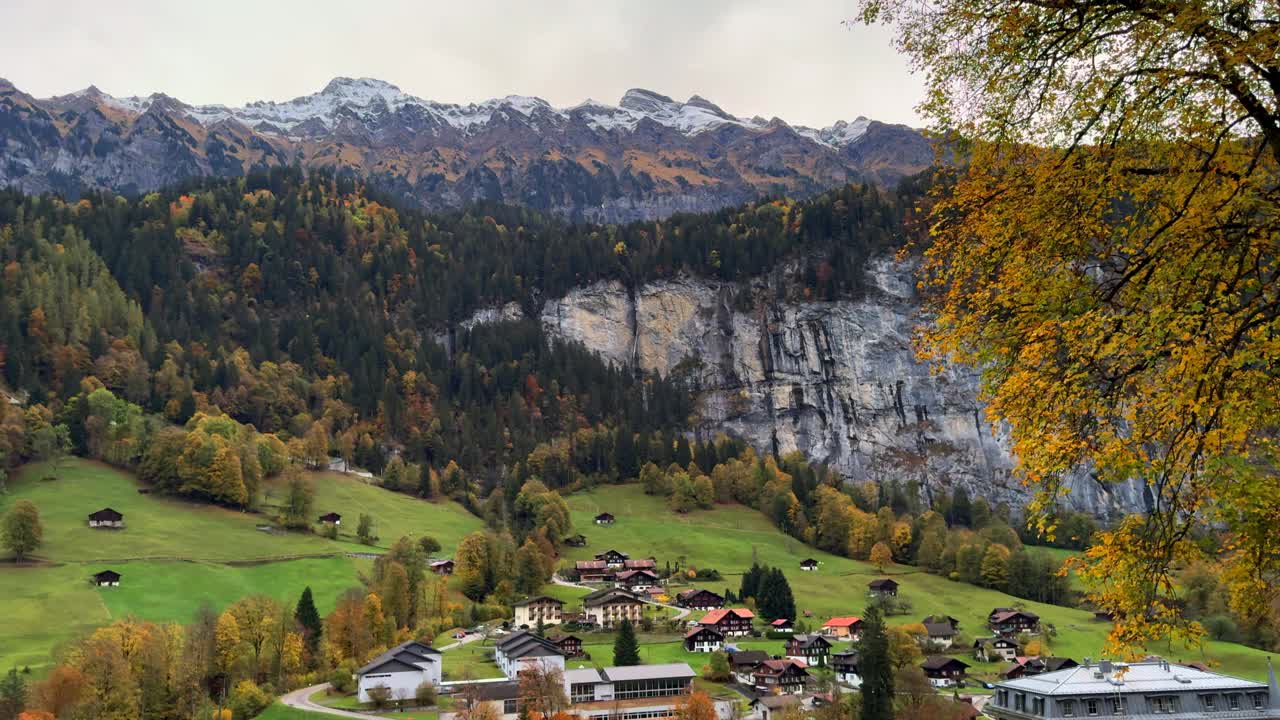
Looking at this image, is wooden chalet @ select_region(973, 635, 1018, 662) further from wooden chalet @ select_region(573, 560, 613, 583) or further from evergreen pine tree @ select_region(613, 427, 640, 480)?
evergreen pine tree @ select_region(613, 427, 640, 480)

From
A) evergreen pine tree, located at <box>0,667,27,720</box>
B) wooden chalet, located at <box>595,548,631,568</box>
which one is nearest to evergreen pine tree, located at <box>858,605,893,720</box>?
evergreen pine tree, located at <box>0,667,27,720</box>

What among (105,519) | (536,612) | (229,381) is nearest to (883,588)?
(536,612)

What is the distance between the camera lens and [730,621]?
3469 inches

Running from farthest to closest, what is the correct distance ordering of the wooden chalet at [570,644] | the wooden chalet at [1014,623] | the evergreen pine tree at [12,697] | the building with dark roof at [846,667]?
the wooden chalet at [1014,623], the wooden chalet at [570,644], the building with dark roof at [846,667], the evergreen pine tree at [12,697]

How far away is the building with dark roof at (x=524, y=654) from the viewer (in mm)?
69125

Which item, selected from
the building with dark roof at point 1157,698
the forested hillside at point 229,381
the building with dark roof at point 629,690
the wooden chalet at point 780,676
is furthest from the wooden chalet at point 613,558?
the building with dark roof at point 1157,698

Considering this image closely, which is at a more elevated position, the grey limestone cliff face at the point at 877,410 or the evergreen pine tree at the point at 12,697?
the grey limestone cliff face at the point at 877,410

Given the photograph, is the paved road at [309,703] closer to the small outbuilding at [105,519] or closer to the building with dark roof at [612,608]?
the building with dark roof at [612,608]

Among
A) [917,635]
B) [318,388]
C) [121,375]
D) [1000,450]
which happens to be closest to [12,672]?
[917,635]

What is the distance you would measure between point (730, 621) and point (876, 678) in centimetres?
3141

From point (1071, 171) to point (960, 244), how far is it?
1568mm

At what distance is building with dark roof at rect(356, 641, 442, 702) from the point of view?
63.9 meters

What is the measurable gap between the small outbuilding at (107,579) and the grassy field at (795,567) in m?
48.2

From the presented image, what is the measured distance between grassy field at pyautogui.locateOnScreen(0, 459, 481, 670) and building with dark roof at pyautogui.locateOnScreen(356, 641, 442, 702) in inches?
752
